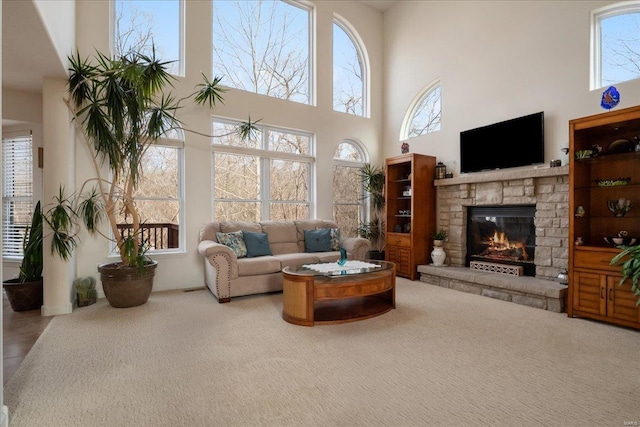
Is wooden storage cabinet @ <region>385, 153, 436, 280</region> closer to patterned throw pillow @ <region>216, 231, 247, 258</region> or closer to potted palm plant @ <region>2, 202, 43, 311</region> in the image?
patterned throw pillow @ <region>216, 231, 247, 258</region>

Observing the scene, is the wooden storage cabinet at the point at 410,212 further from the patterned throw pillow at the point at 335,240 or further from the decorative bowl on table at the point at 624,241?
the decorative bowl on table at the point at 624,241

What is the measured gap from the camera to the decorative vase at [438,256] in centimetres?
541

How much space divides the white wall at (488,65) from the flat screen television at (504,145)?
10cm

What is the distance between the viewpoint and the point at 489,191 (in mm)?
5074

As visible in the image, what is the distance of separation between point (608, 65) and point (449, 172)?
93.3 inches

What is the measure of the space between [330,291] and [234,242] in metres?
1.88

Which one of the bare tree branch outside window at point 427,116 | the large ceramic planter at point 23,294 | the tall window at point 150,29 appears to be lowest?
the large ceramic planter at point 23,294

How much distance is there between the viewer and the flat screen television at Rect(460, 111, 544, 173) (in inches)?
177

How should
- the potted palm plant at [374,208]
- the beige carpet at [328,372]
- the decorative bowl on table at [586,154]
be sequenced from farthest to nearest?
the potted palm plant at [374,208] < the decorative bowl on table at [586,154] < the beige carpet at [328,372]

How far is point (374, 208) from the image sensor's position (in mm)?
6836

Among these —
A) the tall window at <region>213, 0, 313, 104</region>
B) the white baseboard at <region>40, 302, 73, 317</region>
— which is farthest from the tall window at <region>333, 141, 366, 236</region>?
the white baseboard at <region>40, 302, 73, 317</region>

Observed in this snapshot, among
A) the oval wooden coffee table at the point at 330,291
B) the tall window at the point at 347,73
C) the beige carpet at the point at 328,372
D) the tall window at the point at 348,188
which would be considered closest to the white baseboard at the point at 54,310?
the beige carpet at the point at 328,372

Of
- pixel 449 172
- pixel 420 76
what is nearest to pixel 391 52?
pixel 420 76

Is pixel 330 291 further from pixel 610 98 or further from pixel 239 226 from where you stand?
pixel 610 98
